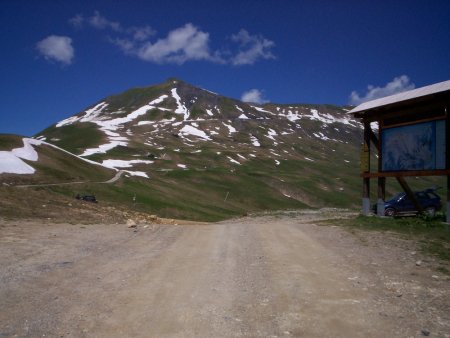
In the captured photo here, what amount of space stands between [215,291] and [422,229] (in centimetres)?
1246

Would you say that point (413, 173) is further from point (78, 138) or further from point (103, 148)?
point (78, 138)

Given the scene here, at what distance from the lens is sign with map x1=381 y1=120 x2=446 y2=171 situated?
2006 centimetres

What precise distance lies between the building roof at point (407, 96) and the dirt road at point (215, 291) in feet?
27.9

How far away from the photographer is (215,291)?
880cm

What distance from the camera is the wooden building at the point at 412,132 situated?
64.8 feet

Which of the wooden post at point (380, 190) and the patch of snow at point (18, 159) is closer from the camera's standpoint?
the wooden post at point (380, 190)

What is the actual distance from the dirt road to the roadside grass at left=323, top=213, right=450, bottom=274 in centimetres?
89

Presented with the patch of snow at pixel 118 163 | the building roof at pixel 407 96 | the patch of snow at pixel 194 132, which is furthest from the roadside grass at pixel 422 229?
the patch of snow at pixel 194 132

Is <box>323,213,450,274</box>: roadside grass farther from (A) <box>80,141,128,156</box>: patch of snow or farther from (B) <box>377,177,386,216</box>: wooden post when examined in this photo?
(A) <box>80,141,128,156</box>: patch of snow

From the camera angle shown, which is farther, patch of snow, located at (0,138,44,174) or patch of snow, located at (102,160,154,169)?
patch of snow, located at (102,160,154,169)

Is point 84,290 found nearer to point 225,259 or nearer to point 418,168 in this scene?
point 225,259

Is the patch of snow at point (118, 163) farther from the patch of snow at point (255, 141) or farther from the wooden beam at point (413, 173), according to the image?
the patch of snow at point (255, 141)

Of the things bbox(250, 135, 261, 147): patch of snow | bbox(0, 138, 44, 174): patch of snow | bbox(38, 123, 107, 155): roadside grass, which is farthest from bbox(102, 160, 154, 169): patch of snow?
bbox(250, 135, 261, 147): patch of snow

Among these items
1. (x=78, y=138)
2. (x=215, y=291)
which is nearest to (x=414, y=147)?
(x=215, y=291)
